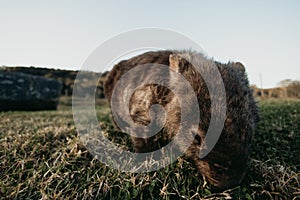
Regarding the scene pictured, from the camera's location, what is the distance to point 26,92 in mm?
10031

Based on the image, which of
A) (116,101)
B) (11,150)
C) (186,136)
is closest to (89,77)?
(116,101)

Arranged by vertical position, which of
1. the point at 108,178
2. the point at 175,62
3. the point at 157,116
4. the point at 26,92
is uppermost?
the point at 175,62

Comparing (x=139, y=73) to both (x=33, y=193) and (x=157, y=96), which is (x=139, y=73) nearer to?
(x=157, y=96)

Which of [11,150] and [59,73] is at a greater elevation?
[59,73]

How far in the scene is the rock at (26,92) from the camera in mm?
9562

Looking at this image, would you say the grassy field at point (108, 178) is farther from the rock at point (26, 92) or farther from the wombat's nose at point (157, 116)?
the rock at point (26, 92)

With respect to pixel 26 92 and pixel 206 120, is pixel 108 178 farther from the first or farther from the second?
pixel 26 92

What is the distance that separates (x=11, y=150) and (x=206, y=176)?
6.78 ft

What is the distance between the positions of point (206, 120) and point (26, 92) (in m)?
9.25

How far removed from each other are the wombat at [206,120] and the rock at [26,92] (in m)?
7.90

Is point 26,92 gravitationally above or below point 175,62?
below

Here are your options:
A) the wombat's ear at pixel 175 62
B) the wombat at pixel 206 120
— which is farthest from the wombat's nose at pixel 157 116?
the wombat's ear at pixel 175 62

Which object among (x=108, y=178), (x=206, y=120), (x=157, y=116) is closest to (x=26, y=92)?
(x=157, y=116)

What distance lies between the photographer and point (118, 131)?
12.4ft
